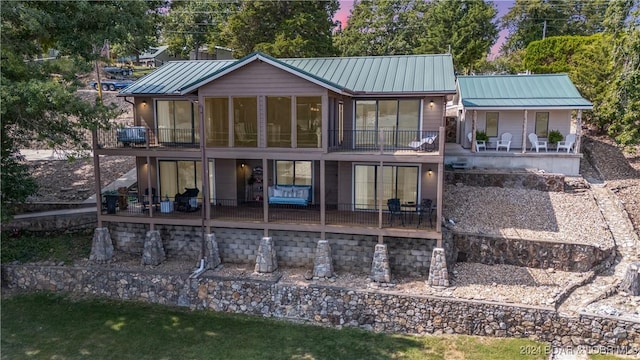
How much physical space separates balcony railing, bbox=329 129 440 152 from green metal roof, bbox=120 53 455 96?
1.75 metres

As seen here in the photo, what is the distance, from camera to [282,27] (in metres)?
30.6

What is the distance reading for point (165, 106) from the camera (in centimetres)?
1831

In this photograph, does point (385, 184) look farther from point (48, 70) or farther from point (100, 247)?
point (48, 70)

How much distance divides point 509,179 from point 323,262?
415 inches

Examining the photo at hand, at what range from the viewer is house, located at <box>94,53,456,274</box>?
15.2 m

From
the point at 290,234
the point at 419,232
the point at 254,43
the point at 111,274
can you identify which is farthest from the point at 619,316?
the point at 254,43

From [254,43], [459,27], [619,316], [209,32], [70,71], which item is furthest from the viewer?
[209,32]

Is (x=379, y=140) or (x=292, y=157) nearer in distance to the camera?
(x=292, y=157)

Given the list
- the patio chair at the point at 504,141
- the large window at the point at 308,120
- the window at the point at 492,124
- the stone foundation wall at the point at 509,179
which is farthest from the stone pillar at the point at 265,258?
the window at the point at 492,124

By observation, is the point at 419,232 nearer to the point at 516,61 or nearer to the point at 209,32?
the point at 516,61

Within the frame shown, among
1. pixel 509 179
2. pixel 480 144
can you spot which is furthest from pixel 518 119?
pixel 509 179

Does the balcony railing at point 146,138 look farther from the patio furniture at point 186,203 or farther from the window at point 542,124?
the window at point 542,124

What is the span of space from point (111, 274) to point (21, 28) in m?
8.72

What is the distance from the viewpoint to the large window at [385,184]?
16.7 meters
